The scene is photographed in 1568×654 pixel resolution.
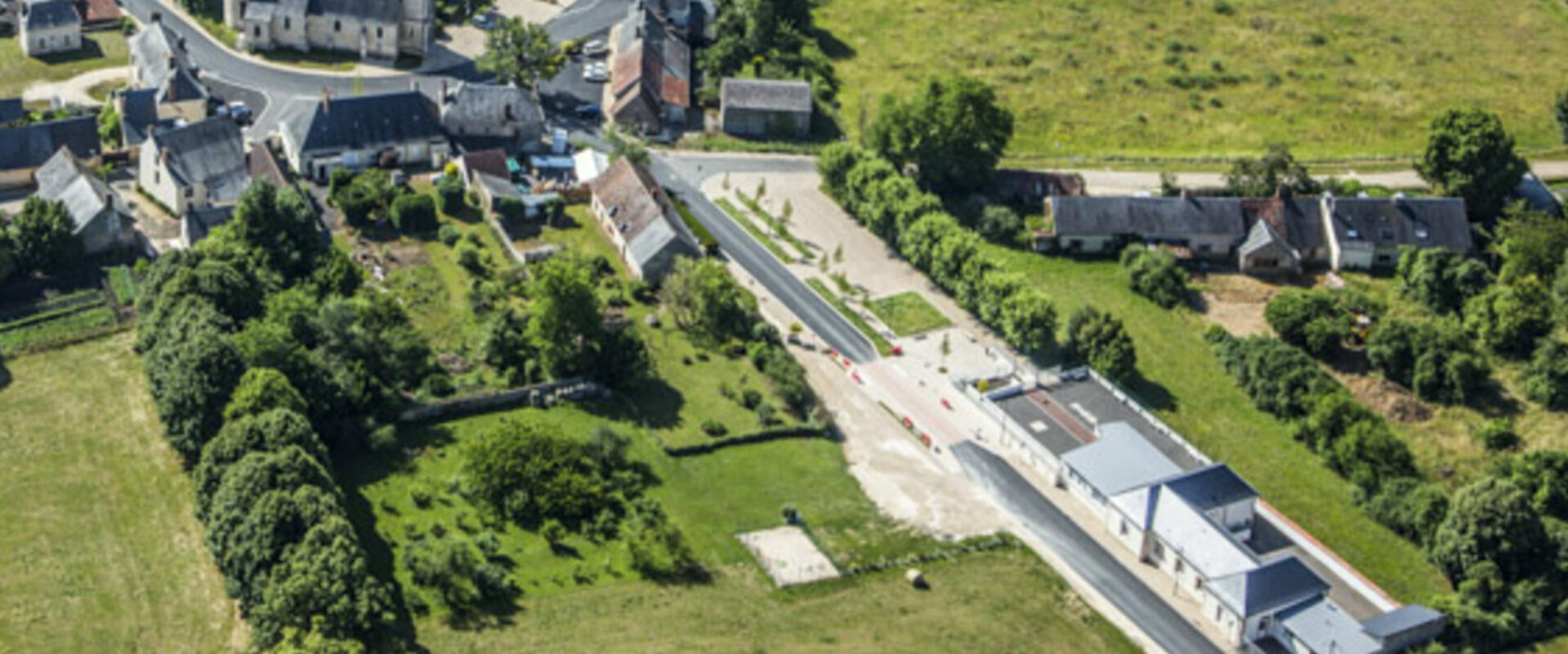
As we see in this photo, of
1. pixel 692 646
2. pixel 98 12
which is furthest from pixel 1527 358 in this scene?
pixel 98 12

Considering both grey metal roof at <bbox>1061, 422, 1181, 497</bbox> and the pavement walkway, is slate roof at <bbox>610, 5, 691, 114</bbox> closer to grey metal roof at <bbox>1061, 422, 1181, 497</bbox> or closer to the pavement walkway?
the pavement walkway

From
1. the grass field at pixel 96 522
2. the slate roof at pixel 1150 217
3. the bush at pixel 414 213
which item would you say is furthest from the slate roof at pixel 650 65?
the grass field at pixel 96 522

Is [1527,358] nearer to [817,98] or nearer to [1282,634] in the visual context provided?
[1282,634]

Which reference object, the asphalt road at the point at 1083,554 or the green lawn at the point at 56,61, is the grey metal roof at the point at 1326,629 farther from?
the green lawn at the point at 56,61

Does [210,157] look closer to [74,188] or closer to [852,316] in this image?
[74,188]

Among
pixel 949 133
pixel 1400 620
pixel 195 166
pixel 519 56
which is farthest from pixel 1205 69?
pixel 195 166

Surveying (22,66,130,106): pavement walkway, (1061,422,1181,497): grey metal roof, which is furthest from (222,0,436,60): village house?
(1061,422,1181,497): grey metal roof
